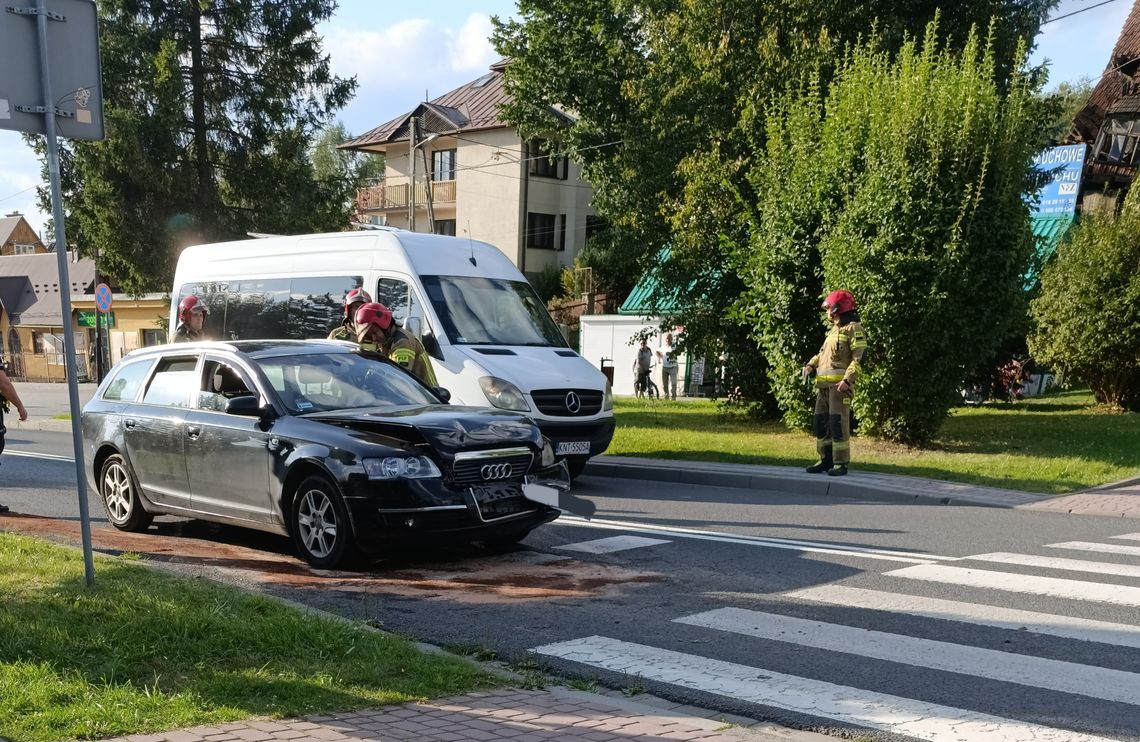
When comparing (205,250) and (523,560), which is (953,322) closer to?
(523,560)

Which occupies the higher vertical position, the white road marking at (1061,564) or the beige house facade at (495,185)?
the beige house facade at (495,185)

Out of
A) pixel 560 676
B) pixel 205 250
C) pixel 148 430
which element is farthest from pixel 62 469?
pixel 560 676

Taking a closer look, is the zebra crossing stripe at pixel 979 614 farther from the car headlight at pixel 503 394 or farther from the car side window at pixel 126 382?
the car side window at pixel 126 382

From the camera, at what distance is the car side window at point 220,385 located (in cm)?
850

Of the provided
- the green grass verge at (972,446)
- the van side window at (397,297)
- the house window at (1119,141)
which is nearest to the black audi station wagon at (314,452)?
the van side window at (397,297)

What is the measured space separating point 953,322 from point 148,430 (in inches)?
392

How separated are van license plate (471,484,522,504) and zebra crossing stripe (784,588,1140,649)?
205 centimetres

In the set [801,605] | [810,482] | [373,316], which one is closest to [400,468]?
[801,605]

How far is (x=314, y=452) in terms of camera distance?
7535mm

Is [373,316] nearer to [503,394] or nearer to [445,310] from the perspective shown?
[503,394]

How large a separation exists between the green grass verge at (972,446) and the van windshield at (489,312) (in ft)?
10.1

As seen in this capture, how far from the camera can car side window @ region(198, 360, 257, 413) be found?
335 inches

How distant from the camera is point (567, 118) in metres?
24.8

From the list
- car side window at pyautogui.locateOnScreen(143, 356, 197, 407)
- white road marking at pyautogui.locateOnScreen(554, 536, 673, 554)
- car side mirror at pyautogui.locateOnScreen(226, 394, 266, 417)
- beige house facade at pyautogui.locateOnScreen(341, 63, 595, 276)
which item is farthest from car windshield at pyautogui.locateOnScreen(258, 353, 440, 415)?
beige house facade at pyautogui.locateOnScreen(341, 63, 595, 276)
